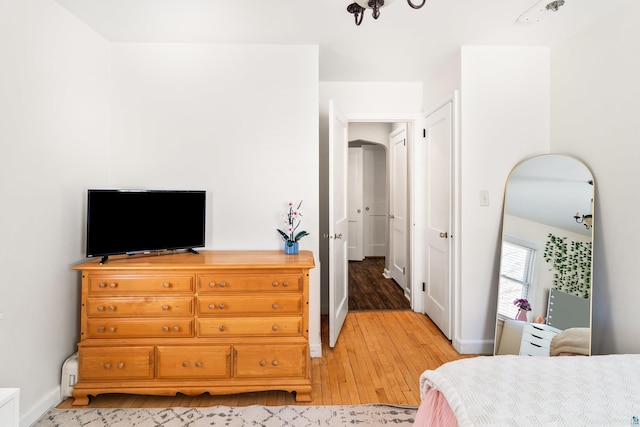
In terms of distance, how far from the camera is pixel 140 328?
2109 mm

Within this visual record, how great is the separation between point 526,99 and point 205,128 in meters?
2.68

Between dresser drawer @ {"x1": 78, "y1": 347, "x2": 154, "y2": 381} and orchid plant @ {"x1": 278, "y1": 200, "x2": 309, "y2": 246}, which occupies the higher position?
orchid plant @ {"x1": 278, "y1": 200, "x2": 309, "y2": 246}

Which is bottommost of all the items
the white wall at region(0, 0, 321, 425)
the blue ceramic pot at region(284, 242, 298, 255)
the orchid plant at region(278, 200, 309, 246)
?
the blue ceramic pot at region(284, 242, 298, 255)

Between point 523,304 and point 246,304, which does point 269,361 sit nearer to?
point 246,304

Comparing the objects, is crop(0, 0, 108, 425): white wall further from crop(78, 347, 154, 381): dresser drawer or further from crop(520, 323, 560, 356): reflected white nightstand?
crop(520, 323, 560, 356): reflected white nightstand

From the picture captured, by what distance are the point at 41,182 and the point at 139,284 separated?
0.84m

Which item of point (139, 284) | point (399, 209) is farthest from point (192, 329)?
point (399, 209)

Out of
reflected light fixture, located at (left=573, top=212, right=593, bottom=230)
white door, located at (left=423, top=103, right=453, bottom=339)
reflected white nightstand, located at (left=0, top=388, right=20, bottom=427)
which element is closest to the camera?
reflected white nightstand, located at (left=0, top=388, right=20, bottom=427)

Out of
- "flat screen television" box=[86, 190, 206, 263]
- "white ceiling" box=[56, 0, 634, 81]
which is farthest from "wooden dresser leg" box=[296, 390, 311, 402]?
"white ceiling" box=[56, 0, 634, 81]

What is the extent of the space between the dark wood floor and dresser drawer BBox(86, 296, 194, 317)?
7.39 ft

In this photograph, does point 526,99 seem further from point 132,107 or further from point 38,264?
point 38,264

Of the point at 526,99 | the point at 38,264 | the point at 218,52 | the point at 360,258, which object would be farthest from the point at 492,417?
the point at 360,258

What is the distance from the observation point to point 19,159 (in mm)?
1849

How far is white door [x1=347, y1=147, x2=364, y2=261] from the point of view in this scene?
6.57 meters
